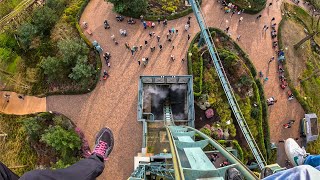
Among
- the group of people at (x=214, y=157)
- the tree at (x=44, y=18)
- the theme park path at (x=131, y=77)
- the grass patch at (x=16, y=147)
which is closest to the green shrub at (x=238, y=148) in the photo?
the group of people at (x=214, y=157)

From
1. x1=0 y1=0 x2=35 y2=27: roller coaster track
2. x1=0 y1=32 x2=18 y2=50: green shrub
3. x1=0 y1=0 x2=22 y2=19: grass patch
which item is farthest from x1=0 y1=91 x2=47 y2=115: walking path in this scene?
x1=0 y1=0 x2=22 y2=19: grass patch

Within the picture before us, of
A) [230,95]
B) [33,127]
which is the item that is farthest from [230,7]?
[33,127]

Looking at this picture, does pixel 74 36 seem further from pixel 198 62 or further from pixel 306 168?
pixel 306 168

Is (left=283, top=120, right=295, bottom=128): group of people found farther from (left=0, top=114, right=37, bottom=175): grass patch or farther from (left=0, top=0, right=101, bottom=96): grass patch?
(left=0, top=114, right=37, bottom=175): grass patch

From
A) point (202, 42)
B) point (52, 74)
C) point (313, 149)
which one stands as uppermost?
point (202, 42)

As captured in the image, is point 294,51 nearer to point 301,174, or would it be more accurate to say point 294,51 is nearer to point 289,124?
point 289,124

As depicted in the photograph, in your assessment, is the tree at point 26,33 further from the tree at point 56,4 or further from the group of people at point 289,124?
the group of people at point 289,124

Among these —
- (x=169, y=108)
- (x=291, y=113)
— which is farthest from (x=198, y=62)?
(x=291, y=113)
